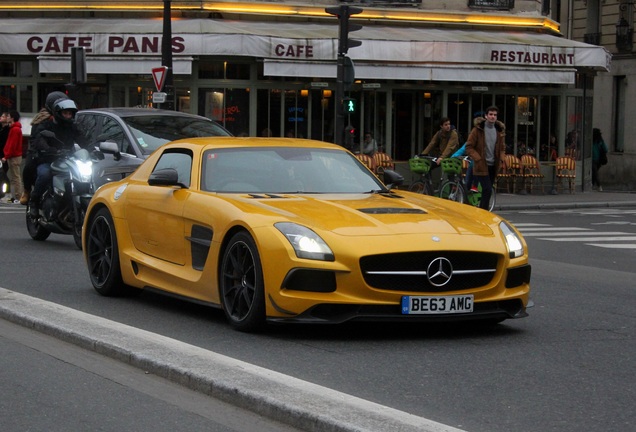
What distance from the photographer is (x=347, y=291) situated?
8.09 m

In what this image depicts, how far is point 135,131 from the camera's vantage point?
17.5 m

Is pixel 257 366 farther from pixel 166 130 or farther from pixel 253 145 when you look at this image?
pixel 166 130

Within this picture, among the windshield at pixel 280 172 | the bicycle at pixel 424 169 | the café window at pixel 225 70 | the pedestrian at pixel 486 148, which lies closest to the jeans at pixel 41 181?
the windshield at pixel 280 172

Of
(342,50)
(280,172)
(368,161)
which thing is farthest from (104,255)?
(368,161)

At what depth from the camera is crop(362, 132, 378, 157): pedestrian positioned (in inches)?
1283

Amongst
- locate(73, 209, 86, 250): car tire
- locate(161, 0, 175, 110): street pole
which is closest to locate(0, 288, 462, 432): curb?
locate(73, 209, 86, 250): car tire

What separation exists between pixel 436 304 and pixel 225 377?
1.97 meters

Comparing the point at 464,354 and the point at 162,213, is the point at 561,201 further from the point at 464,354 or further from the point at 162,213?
the point at 464,354

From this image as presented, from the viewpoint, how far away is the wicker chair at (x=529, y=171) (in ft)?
113

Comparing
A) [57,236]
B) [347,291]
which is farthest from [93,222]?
[57,236]

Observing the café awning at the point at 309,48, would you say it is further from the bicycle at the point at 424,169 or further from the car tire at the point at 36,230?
the car tire at the point at 36,230

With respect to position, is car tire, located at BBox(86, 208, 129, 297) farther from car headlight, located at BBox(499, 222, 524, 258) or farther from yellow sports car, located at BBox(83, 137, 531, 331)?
car headlight, located at BBox(499, 222, 524, 258)

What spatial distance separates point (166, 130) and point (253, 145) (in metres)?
7.84

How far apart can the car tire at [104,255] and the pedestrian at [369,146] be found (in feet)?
72.2
